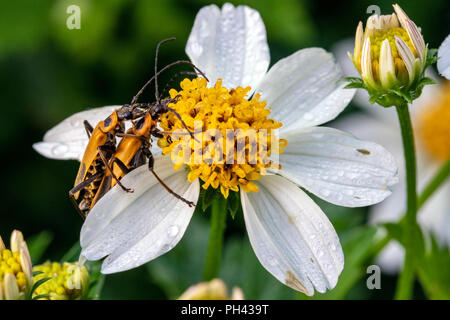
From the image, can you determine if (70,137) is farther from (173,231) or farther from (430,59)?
(430,59)

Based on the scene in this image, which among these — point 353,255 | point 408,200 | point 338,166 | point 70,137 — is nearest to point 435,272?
point 353,255

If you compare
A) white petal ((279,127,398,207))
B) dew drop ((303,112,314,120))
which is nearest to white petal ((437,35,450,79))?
white petal ((279,127,398,207))

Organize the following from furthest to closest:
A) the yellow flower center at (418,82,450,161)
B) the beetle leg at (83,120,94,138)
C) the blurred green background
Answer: the yellow flower center at (418,82,450,161), the blurred green background, the beetle leg at (83,120,94,138)

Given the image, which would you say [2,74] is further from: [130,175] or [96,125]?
[130,175]

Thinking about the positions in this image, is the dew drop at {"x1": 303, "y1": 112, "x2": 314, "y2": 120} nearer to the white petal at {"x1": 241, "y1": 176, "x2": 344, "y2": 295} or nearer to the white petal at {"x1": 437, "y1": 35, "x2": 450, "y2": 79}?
the white petal at {"x1": 241, "y1": 176, "x2": 344, "y2": 295}

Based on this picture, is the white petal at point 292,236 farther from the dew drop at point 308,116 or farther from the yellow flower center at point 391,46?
the yellow flower center at point 391,46

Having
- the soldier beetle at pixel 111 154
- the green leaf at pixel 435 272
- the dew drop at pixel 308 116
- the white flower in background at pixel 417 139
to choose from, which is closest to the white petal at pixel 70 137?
the soldier beetle at pixel 111 154

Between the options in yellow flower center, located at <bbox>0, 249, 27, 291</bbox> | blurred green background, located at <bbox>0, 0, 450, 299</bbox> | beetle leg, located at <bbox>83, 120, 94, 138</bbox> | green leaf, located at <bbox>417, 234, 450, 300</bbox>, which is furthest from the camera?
blurred green background, located at <bbox>0, 0, 450, 299</bbox>

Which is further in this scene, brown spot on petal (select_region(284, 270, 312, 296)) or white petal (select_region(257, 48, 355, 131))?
white petal (select_region(257, 48, 355, 131))
